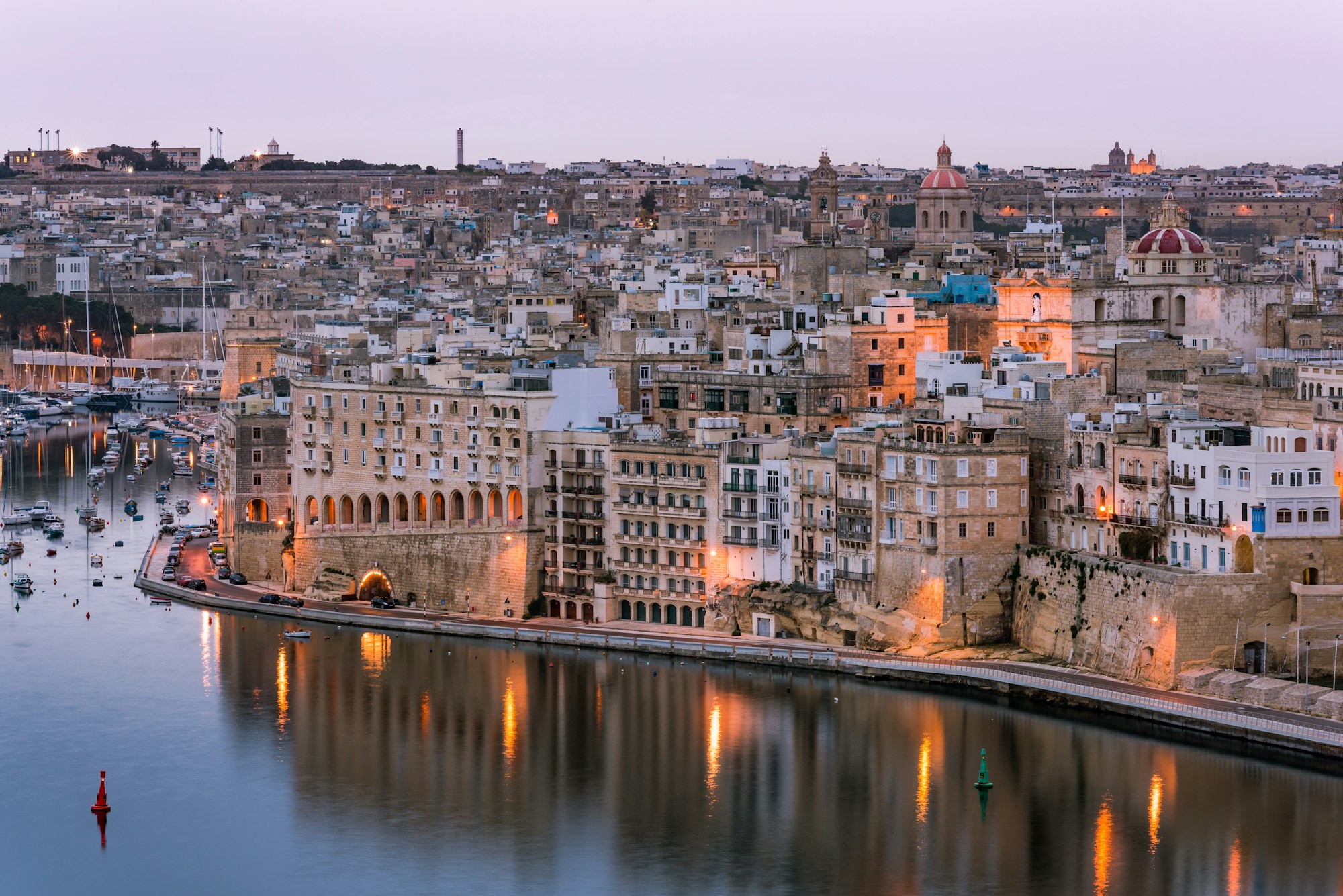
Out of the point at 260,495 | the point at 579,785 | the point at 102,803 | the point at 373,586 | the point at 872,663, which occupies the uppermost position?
the point at 260,495

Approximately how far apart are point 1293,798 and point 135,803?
15490 millimetres

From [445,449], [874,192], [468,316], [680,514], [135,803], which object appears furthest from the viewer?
[874,192]

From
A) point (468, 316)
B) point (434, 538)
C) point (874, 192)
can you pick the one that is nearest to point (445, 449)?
point (434, 538)

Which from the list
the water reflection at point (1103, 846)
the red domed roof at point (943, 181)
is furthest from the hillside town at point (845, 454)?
the red domed roof at point (943, 181)

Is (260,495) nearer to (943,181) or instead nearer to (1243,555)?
(1243,555)

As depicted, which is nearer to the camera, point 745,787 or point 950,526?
point 745,787

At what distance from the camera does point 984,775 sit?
121 feet

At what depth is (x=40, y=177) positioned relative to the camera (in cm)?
17912

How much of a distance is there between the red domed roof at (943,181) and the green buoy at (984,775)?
147 feet

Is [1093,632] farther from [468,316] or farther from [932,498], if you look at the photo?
[468,316]

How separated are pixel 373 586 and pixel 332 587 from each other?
76cm

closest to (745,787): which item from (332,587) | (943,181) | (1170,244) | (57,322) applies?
(332,587)

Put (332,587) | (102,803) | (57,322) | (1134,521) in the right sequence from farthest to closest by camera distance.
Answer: (57,322) → (332,587) → (1134,521) → (102,803)

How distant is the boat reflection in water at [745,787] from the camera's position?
33281mm
